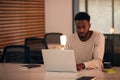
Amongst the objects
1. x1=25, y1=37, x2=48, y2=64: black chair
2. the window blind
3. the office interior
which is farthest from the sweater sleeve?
the office interior

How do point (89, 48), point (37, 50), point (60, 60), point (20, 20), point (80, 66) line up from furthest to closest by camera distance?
point (20, 20)
point (37, 50)
point (89, 48)
point (80, 66)
point (60, 60)

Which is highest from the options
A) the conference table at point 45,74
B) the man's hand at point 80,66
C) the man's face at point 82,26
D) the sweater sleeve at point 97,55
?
the man's face at point 82,26

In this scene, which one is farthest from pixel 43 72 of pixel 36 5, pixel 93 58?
pixel 36 5

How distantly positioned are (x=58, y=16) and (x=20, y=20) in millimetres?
1783

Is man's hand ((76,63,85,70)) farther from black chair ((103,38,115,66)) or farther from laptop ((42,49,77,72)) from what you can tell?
black chair ((103,38,115,66))

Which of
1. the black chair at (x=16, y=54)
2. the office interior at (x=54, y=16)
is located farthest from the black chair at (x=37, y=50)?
the office interior at (x=54, y=16)

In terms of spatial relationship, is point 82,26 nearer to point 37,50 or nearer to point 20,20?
point 37,50

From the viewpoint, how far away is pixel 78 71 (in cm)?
391

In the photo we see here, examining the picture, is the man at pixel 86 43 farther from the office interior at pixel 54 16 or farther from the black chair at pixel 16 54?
the office interior at pixel 54 16

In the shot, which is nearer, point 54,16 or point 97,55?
point 97,55

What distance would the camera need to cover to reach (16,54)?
5367 millimetres

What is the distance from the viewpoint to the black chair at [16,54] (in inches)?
209

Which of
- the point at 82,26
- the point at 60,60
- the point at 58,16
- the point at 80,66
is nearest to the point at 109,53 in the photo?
the point at 82,26

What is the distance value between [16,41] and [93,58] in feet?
13.6
